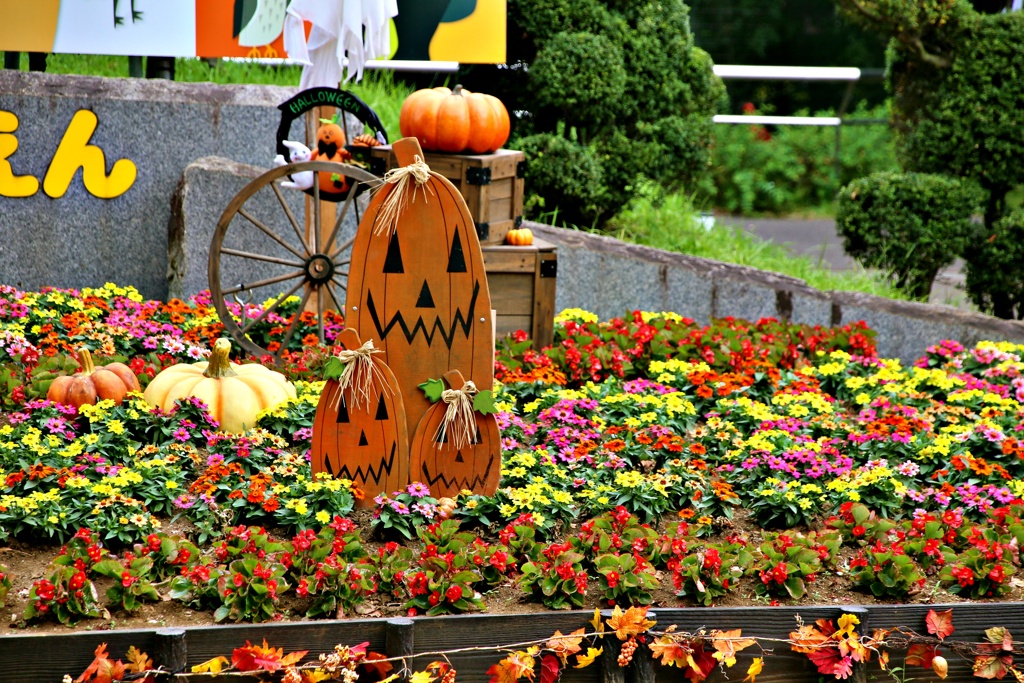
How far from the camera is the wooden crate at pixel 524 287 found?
554cm

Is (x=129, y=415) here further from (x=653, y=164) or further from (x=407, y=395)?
(x=653, y=164)

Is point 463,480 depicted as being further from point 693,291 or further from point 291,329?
point 693,291

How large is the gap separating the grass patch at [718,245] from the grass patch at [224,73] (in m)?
1.84

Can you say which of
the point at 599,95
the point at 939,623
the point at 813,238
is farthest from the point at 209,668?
the point at 813,238

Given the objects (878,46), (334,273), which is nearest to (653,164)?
(334,273)

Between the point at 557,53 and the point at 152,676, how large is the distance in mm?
5589

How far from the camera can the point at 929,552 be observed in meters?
3.38

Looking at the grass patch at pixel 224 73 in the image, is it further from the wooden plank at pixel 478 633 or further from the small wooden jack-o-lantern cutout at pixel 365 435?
the wooden plank at pixel 478 633

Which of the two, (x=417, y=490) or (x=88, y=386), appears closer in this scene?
(x=417, y=490)

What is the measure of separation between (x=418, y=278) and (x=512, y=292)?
6.84ft

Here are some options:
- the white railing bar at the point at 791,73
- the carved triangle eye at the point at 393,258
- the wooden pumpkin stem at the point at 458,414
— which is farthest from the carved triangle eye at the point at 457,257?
the white railing bar at the point at 791,73

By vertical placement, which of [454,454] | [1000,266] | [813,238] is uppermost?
[1000,266]

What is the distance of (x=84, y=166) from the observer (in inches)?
248

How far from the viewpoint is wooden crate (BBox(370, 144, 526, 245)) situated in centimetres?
539
